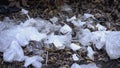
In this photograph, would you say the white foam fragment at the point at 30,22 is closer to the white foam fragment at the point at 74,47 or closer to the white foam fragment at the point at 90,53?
the white foam fragment at the point at 74,47

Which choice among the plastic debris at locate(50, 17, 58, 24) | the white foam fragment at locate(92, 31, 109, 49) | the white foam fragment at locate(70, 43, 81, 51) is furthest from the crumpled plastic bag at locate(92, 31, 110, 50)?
the plastic debris at locate(50, 17, 58, 24)

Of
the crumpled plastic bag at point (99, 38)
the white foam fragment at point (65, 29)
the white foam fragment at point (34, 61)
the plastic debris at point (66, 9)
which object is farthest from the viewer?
the plastic debris at point (66, 9)

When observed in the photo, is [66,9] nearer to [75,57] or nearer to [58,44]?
Result: [58,44]

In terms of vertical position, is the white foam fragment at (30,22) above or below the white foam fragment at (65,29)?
above

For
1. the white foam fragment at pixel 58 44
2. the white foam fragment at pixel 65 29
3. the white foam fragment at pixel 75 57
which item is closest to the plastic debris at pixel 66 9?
the white foam fragment at pixel 65 29

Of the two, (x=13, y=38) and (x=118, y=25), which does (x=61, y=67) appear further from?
(x=118, y=25)

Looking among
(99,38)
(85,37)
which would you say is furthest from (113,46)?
(85,37)

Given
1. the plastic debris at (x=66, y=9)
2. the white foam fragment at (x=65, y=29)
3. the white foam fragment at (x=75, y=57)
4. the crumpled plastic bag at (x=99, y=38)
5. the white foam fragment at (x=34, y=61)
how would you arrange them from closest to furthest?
the white foam fragment at (x=34, y=61) < the white foam fragment at (x=75, y=57) < the crumpled plastic bag at (x=99, y=38) < the white foam fragment at (x=65, y=29) < the plastic debris at (x=66, y=9)
